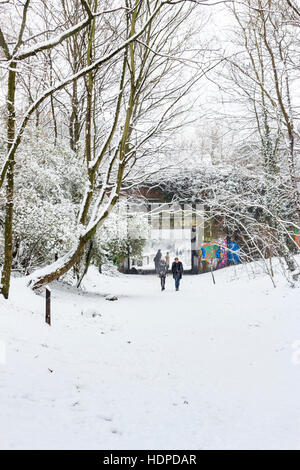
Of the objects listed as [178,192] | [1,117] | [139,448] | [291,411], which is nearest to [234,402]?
[291,411]

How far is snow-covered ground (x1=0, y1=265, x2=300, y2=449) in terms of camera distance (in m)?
3.29

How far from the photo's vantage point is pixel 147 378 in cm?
509

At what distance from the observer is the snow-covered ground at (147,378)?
329 cm

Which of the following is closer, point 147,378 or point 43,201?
point 147,378

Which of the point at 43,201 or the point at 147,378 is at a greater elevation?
the point at 43,201

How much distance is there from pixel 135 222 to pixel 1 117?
30.4 ft

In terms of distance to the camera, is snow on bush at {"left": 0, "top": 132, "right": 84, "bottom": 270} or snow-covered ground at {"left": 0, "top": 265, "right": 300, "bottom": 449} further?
snow on bush at {"left": 0, "top": 132, "right": 84, "bottom": 270}

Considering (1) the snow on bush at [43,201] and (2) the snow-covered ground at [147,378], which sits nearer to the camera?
(2) the snow-covered ground at [147,378]

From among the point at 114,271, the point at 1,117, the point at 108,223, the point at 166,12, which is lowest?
the point at 114,271

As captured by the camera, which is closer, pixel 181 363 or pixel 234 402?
pixel 234 402

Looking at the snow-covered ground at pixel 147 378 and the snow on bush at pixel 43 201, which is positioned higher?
the snow on bush at pixel 43 201

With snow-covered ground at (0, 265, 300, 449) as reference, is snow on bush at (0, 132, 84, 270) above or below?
above
